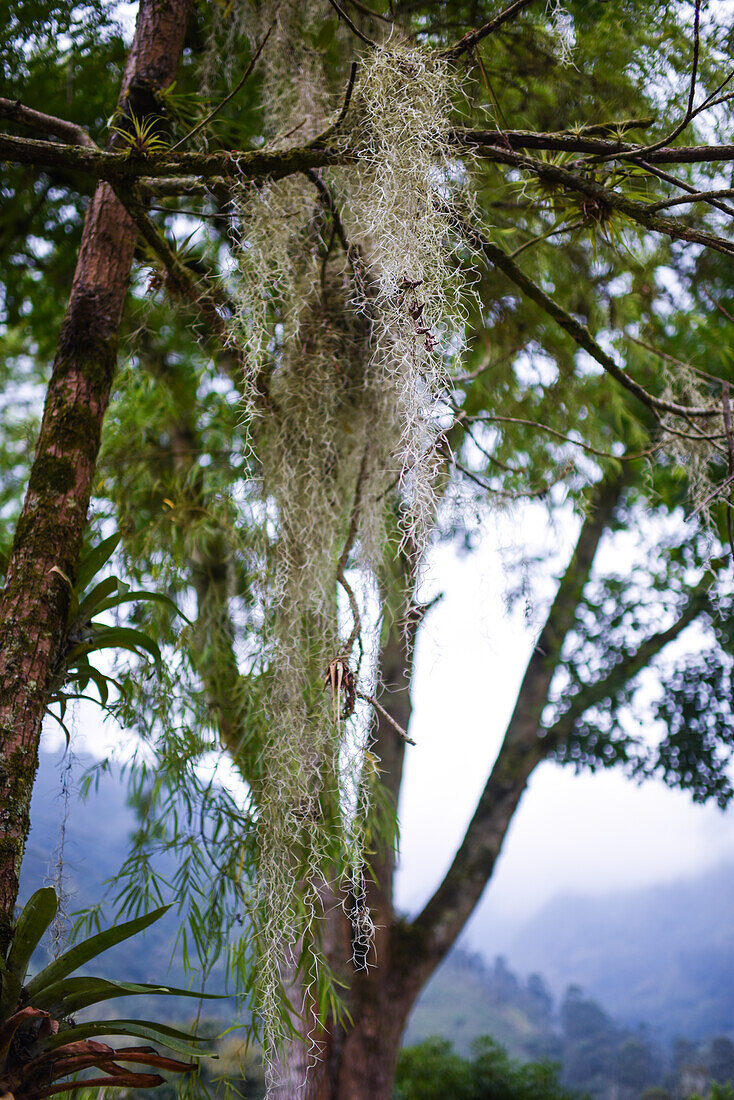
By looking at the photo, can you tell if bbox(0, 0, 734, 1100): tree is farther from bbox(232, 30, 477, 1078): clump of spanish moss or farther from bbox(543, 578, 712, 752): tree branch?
bbox(543, 578, 712, 752): tree branch

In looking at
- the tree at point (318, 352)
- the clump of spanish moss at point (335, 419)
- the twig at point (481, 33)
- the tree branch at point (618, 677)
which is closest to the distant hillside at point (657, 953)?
the tree branch at point (618, 677)

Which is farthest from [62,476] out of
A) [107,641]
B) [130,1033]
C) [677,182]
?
[677,182]

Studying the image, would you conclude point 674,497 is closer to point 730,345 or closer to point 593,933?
point 730,345

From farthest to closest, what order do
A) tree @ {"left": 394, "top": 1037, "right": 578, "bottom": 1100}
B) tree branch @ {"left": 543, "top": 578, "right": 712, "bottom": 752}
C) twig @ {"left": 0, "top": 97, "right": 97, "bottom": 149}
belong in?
1. tree @ {"left": 394, "top": 1037, "right": 578, "bottom": 1100}
2. tree branch @ {"left": 543, "top": 578, "right": 712, "bottom": 752}
3. twig @ {"left": 0, "top": 97, "right": 97, "bottom": 149}

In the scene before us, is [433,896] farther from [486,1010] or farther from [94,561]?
[486,1010]

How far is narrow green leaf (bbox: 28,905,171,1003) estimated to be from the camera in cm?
70

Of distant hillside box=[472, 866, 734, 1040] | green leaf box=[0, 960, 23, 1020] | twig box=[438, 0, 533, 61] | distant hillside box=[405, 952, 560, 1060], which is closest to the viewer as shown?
green leaf box=[0, 960, 23, 1020]

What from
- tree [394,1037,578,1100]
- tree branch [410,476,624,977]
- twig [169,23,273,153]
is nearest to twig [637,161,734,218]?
twig [169,23,273,153]

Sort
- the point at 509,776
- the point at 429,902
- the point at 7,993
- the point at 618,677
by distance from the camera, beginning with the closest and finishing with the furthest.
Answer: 1. the point at 7,993
2. the point at 429,902
3. the point at 509,776
4. the point at 618,677

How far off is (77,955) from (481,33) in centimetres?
109

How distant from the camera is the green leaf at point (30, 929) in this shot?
26.6 inches

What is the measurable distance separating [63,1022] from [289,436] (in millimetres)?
827

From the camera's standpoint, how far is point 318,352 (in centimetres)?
116

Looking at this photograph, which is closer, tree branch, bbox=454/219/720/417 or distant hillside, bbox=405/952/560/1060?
tree branch, bbox=454/219/720/417
